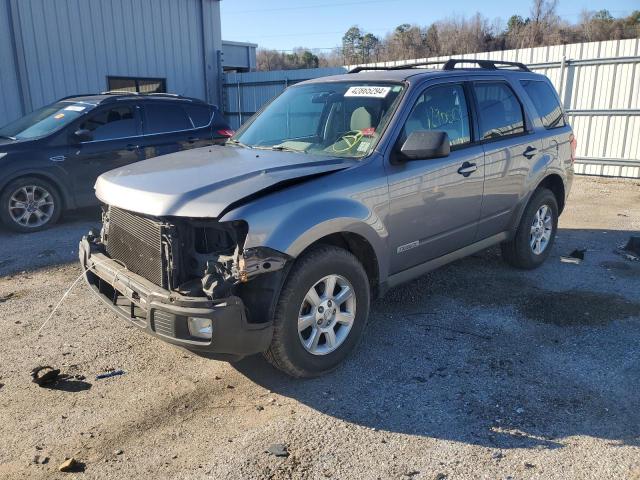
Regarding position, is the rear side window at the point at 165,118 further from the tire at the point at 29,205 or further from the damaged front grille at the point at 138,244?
the damaged front grille at the point at 138,244

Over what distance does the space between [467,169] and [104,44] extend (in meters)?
11.9

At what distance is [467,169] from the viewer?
458cm

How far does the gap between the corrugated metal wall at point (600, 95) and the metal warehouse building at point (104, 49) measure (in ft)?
26.5

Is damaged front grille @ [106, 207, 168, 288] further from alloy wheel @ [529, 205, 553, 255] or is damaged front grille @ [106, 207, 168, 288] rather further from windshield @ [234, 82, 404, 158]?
alloy wheel @ [529, 205, 553, 255]

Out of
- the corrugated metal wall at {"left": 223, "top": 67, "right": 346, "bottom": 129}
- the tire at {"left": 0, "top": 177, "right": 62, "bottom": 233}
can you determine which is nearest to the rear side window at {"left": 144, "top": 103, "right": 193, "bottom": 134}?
the tire at {"left": 0, "top": 177, "right": 62, "bottom": 233}

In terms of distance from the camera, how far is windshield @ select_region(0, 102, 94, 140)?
7.79 m

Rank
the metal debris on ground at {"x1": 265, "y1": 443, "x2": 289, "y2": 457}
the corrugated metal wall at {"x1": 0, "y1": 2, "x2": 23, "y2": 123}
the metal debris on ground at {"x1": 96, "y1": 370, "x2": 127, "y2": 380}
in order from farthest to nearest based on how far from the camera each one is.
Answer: the corrugated metal wall at {"x1": 0, "y1": 2, "x2": 23, "y2": 123} → the metal debris on ground at {"x1": 96, "y1": 370, "x2": 127, "y2": 380} → the metal debris on ground at {"x1": 265, "y1": 443, "x2": 289, "y2": 457}

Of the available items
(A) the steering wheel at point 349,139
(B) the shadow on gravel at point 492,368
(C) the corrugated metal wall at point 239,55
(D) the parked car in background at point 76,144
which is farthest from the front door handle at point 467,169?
(C) the corrugated metal wall at point 239,55

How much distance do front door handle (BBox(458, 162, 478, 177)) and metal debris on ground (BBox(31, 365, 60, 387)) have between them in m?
3.34

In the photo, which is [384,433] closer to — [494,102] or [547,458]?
[547,458]

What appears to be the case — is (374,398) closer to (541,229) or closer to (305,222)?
(305,222)

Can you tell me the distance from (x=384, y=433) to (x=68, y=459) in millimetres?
1708

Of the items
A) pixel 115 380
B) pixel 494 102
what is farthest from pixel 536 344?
pixel 115 380

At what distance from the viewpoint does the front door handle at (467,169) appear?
4516 millimetres
